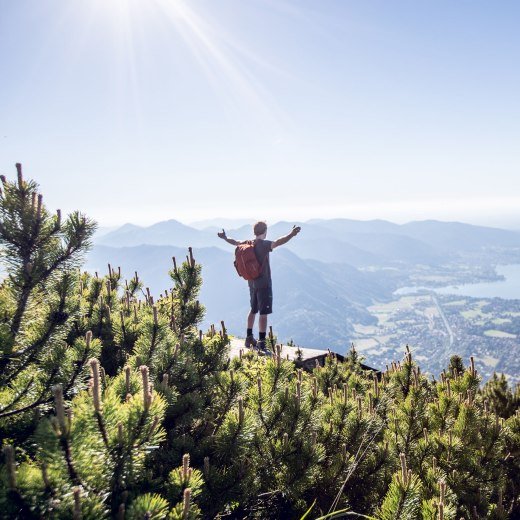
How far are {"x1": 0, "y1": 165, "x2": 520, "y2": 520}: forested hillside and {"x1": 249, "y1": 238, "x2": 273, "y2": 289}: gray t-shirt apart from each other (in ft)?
14.6

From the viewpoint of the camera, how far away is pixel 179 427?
11.0 feet

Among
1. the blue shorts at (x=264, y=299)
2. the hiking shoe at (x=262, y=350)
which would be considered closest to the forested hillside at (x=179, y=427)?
the hiking shoe at (x=262, y=350)

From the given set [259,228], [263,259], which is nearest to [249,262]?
[263,259]

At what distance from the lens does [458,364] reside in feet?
19.7

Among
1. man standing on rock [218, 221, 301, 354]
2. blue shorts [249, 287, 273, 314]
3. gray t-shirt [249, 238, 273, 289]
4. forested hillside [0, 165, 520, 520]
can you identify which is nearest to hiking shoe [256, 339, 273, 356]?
man standing on rock [218, 221, 301, 354]

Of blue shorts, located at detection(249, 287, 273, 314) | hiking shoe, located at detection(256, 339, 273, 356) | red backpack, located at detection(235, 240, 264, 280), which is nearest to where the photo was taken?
hiking shoe, located at detection(256, 339, 273, 356)

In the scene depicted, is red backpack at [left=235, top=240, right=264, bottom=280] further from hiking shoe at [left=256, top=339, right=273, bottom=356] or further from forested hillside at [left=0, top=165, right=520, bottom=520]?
forested hillside at [left=0, top=165, right=520, bottom=520]

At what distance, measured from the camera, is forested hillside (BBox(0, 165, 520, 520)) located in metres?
1.69

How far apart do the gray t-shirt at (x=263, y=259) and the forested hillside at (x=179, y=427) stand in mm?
4449

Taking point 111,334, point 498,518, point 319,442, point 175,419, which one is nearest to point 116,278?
point 111,334

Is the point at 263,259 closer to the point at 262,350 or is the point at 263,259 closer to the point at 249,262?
the point at 249,262

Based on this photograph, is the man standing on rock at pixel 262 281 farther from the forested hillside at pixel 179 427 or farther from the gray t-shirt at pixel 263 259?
the forested hillside at pixel 179 427

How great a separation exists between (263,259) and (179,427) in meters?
5.90

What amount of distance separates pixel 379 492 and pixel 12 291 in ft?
11.6
